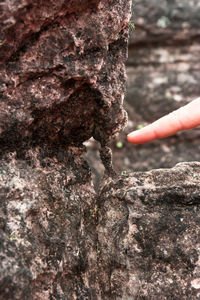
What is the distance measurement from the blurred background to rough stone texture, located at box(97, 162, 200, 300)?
226cm

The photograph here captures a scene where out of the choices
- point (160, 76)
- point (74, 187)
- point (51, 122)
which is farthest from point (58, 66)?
point (160, 76)

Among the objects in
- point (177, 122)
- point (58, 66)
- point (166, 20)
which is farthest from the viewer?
point (166, 20)

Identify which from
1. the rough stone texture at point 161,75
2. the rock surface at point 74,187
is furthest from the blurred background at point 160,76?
the rock surface at point 74,187

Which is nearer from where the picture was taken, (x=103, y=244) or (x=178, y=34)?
(x=103, y=244)

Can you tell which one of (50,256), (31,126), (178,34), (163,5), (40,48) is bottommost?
(50,256)

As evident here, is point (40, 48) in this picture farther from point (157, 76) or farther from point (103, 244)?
point (157, 76)

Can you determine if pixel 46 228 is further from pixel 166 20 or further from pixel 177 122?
pixel 166 20

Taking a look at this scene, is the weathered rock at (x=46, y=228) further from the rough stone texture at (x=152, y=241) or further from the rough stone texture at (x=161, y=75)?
the rough stone texture at (x=161, y=75)

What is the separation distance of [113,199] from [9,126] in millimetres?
331

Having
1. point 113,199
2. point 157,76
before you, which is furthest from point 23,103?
point 157,76

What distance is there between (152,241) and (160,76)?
2.69 metres

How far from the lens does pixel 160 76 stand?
3430 mm

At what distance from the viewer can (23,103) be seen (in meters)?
0.87

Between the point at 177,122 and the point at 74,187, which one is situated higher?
the point at 177,122
